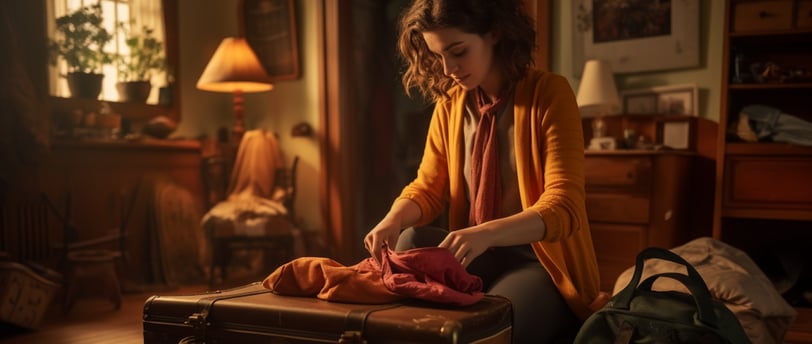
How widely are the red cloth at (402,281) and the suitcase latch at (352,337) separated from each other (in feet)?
0.39

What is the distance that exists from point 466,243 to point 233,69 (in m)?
3.17

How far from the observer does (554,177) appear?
154cm

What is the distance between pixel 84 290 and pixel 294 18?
220cm

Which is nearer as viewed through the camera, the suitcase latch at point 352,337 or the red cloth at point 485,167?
the suitcase latch at point 352,337

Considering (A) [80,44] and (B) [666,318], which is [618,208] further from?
(A) [80,44]

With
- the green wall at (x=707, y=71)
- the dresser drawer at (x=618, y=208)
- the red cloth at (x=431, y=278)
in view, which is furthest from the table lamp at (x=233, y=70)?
the red cloth at (x=431, y=278)

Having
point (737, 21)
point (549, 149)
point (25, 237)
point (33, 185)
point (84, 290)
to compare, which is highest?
point (737, 21)

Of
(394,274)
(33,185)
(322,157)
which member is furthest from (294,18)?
(394,274)

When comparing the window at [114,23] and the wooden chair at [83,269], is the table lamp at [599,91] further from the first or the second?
the window at [114,23]

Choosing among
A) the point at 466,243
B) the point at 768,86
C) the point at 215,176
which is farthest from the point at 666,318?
the point at 215,176

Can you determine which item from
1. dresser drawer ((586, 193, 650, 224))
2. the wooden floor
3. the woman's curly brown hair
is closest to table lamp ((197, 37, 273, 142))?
the wooden floor

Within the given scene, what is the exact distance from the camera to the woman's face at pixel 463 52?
158 cm

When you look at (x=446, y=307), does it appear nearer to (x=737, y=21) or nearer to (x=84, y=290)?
(x=737, y=21)

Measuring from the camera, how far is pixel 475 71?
1.63 m
